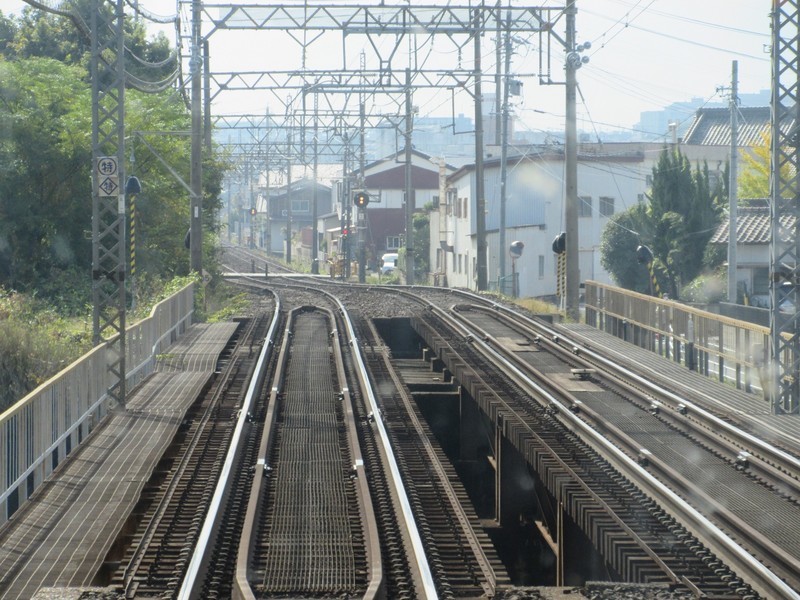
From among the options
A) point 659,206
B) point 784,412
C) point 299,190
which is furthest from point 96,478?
point 299,190

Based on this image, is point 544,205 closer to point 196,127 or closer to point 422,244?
point 422,244

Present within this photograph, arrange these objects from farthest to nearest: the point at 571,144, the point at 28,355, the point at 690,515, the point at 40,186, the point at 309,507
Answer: the point at 40,186
the point at 571,144
the point at 28,355
the point at 309,507
the point at 690,515

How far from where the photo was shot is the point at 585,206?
45.7m

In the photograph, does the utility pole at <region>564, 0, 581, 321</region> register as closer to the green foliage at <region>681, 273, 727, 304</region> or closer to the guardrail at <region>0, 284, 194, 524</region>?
the guardrail at <region>0, 284, 194, 524</region>

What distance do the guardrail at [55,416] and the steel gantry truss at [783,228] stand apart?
851 centimetres

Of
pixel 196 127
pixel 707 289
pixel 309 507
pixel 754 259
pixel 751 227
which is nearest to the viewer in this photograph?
pixel 309 507

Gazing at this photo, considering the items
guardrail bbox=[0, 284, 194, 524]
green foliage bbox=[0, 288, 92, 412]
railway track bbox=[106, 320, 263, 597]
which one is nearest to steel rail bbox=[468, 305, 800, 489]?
railway track bbox=[106, 320, 263, 597]

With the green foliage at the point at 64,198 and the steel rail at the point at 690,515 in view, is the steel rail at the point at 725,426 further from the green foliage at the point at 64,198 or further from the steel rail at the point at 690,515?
the green foliage at the point at 64,198

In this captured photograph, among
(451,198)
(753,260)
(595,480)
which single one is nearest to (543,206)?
(451,198)

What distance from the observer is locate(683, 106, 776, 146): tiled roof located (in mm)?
59781

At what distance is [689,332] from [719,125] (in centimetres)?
4692

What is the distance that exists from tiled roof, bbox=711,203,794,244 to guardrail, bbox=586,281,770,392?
10.2 metres

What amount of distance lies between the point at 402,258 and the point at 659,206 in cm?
2088

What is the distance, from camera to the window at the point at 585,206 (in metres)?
45.5
